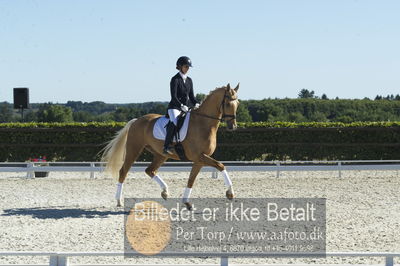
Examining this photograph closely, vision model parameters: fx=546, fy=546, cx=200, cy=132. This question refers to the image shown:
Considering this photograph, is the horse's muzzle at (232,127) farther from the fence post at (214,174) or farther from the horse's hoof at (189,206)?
the fence post at (214,174)

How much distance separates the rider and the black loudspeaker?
1453 centimetres

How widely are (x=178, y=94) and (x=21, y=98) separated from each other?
14698 millimetres

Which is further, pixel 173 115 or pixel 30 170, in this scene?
pixel 30 170

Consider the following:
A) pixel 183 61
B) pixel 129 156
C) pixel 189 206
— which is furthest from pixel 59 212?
pixel 183 61

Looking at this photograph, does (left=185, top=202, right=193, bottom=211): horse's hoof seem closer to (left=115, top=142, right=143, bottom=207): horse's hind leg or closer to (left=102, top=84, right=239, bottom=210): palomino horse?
(left=102, top=84, right=239, bottom=210): palomino horse

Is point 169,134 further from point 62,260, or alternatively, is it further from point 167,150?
point 62,260

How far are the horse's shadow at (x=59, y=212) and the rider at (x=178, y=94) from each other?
1711 mm

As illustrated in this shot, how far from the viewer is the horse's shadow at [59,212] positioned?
33.5 feet

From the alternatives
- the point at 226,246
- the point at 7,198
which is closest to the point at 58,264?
the point at 226,246

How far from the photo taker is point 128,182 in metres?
16.3

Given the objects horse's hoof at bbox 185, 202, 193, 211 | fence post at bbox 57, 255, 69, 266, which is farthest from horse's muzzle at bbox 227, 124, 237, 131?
fence post at bbox 57, 255, 69, 266

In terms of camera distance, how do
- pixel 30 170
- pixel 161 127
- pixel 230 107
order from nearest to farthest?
1. pixel 230 107
2. pixel 161 127
3. pixel 30 170

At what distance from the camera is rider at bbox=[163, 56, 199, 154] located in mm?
10508

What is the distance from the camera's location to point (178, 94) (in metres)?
10.7
